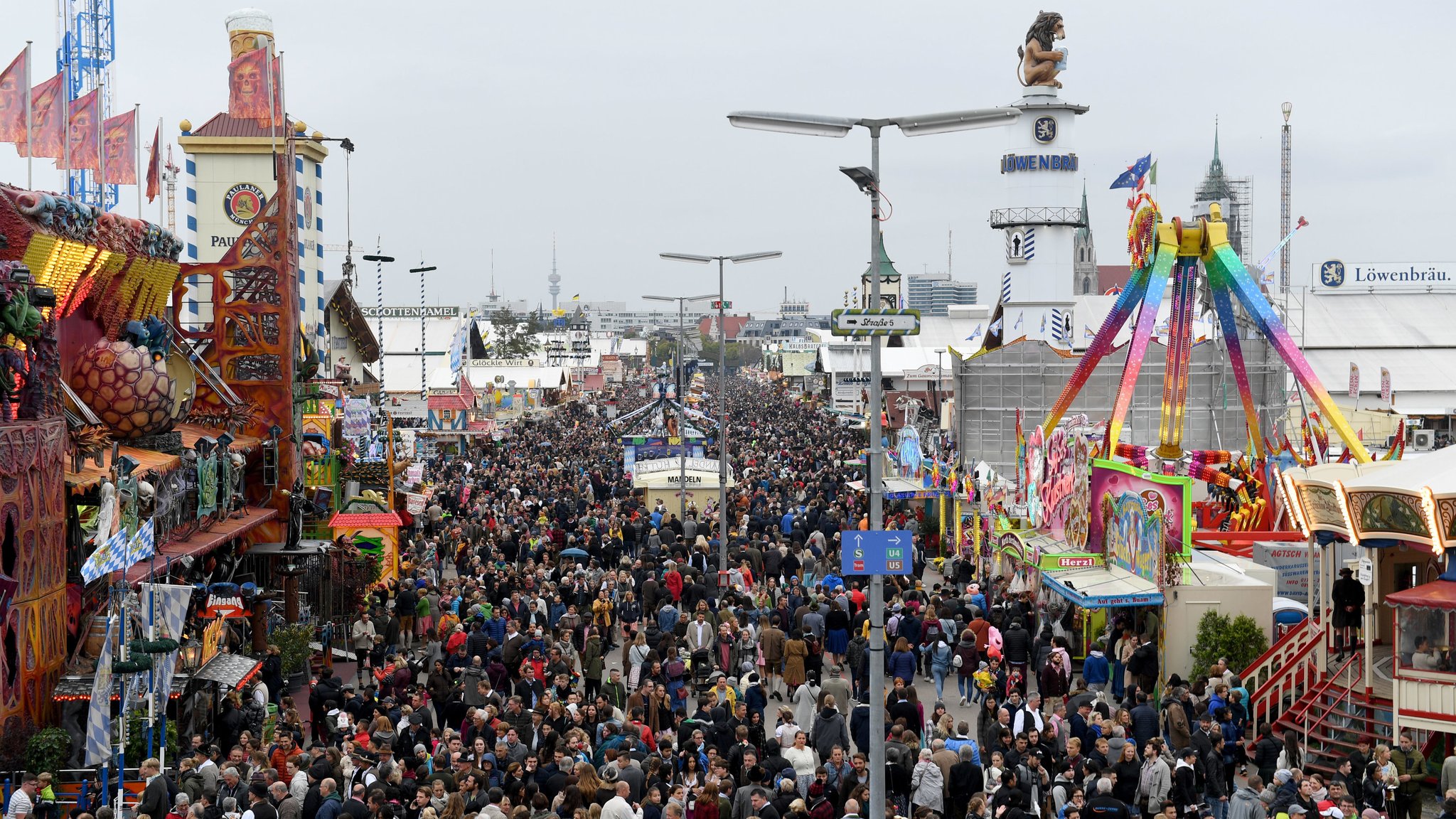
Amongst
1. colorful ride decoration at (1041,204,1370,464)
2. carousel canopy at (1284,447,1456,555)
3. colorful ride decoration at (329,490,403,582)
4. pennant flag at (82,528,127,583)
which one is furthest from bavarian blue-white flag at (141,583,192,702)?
colorful ride decoration at (1041,204,1370,464)


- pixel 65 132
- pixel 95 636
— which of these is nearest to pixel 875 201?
pixel 95 636

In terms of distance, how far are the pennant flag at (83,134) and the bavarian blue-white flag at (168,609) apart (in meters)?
11.1

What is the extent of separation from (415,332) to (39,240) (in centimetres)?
4834

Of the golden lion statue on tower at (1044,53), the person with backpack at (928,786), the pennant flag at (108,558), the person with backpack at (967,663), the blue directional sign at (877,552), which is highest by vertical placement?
the golden lion statue on tower at (1044,53)

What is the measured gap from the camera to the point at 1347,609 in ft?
60.1

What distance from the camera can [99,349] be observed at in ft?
68.0

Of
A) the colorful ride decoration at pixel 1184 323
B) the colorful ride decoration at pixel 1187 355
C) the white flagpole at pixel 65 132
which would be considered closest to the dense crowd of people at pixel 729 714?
the colorful ride decoration at pixel 1187 355

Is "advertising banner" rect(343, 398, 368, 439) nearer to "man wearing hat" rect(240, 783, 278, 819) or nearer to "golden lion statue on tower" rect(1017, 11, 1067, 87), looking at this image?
"man wearing hat" rect(240, 783, 278, 819)

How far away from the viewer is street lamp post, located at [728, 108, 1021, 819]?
12.9 meters

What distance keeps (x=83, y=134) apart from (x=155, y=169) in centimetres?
541

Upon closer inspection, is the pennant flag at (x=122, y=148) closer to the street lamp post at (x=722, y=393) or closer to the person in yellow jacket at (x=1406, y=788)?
the street lamp post at (x=722, y=393)

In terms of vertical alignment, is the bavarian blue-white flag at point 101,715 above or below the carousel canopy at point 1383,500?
below

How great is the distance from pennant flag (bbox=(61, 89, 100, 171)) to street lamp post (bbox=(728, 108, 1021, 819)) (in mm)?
15779

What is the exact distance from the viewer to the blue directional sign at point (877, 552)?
43.2 feet
